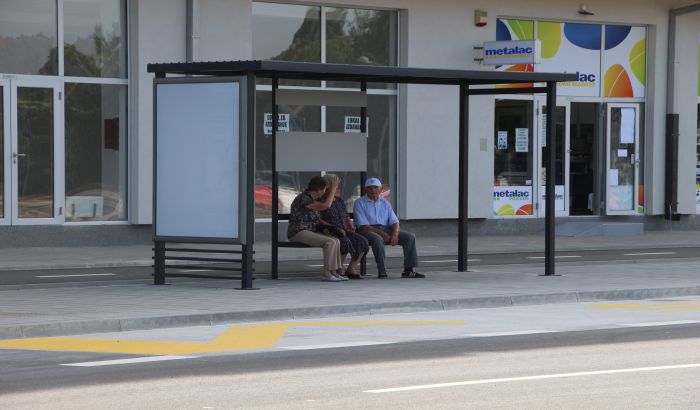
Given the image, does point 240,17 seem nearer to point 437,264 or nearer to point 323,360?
point 437,264

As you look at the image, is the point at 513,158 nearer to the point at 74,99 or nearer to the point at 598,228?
the point at 598,228

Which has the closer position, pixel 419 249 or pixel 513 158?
pixel 419 249

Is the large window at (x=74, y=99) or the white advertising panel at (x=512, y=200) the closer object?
the large window at (x=74, y=99)

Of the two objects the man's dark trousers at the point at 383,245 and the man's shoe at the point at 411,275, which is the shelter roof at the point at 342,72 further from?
the man's shoe at the point at 411,275

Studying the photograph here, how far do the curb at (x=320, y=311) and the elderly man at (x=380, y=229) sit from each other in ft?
8.27

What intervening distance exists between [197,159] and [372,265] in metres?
4.81

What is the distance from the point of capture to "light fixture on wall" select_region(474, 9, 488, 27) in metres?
26.5

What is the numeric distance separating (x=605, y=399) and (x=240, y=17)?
54.5 ft

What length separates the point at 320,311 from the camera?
43.6 ft

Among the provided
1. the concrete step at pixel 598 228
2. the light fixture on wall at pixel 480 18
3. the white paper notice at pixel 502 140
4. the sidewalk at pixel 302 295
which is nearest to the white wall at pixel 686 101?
the concrete step at pixel 598 228

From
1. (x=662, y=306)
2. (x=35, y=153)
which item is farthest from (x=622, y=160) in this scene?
(x=662, y=306)

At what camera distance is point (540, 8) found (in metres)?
27.4

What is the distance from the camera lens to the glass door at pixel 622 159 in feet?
94.9

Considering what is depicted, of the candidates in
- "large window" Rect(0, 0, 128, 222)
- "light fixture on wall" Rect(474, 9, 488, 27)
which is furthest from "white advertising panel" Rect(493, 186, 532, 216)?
"large window" Rect(0, 0, 128, 222)
